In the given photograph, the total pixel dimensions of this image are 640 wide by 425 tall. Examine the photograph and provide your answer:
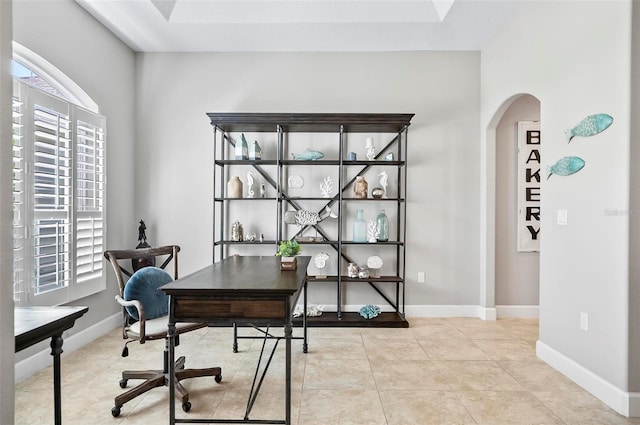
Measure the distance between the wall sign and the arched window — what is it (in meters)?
4.47

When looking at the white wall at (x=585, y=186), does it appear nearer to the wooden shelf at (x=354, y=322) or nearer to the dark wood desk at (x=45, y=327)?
the wooden shelf at (x=354, y=322)

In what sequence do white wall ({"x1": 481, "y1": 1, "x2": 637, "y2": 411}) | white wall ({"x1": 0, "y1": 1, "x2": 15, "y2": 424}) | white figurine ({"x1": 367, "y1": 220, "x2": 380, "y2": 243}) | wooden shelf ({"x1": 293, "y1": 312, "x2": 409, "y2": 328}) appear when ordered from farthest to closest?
white figurine ({"x1": 367, "y1": 220, "x2": 380, "y2": 243})
wooden shelf ({"x1": 293, "y1": 312, "x2": 409, "y2": 328})
white wall ({"x1": 481, "y1": 1, "x2": 637, "y2": 411})
white wall ({"x1": 0, "y1": 1, "x2": 15, "y2": 424})

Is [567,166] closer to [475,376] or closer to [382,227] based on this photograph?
[475,376]

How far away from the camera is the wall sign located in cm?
421

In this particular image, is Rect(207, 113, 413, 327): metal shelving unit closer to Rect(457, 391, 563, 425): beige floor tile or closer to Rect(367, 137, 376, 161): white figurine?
Rect(367, 137, 376, 161): white figurine

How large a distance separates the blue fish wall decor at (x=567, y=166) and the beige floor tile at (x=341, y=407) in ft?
6.96

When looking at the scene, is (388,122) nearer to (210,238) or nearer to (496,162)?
(496,162)

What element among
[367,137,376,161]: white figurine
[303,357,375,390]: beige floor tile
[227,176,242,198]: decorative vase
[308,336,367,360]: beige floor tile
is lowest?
[308,336,367,360]: beige floor tile

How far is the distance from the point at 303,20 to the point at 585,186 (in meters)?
2.85

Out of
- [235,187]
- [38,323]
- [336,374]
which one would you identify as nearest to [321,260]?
[235,187]

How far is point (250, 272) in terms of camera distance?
240 centimetres

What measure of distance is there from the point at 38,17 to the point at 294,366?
11.0ft

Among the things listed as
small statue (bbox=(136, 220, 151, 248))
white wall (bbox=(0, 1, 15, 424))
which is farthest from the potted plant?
small statue (bbox=(136, 220, 151, 248))

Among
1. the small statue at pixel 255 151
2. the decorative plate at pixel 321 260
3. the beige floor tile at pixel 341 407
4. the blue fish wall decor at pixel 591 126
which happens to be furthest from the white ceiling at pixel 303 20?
the beige floor tile at pixel 341 407
